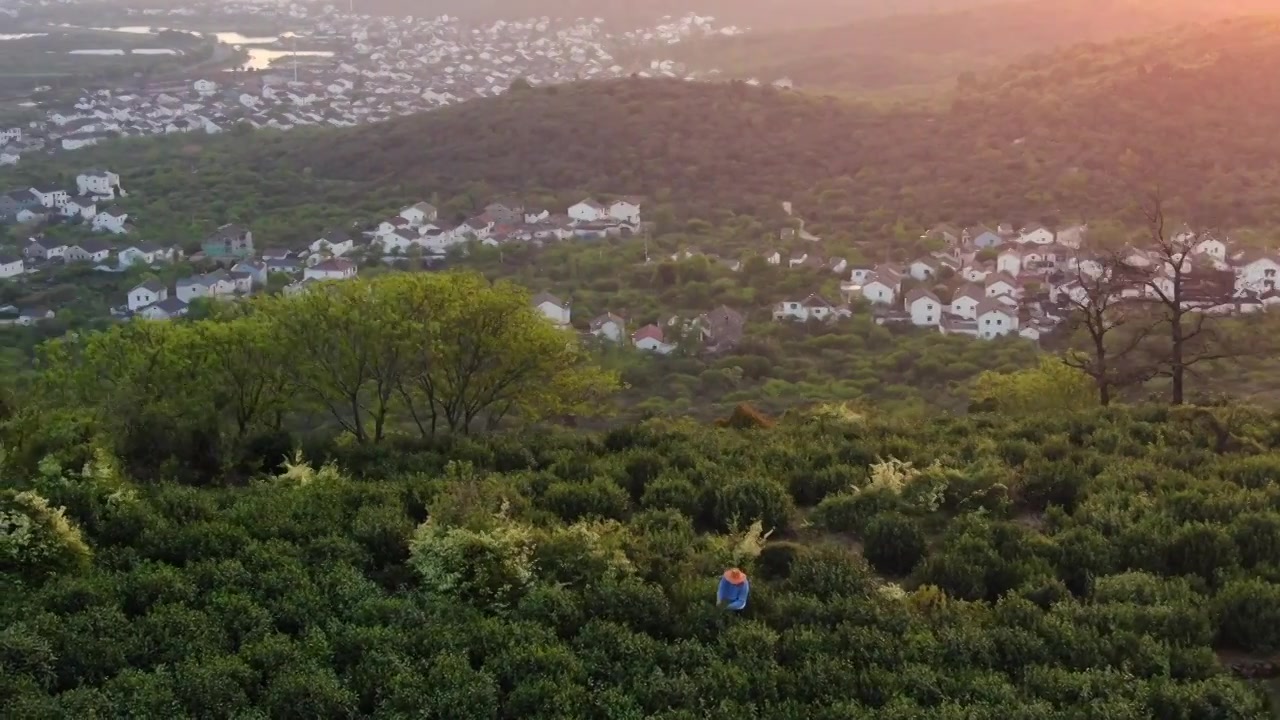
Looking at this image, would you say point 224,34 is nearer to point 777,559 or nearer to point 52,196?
point 52,196

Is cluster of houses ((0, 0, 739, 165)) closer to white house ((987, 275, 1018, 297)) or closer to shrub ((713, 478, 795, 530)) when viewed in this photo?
white house ((987, 275, 1018, 297))

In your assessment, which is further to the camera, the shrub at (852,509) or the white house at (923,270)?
the white house at (923,270)

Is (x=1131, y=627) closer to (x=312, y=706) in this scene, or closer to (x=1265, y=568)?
(x=1265, y=568)

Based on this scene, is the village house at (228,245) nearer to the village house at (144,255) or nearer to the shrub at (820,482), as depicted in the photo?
the village house at (144,255)

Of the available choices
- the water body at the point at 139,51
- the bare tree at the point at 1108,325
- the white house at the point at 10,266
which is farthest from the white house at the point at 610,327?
the water body at the point at 139,51

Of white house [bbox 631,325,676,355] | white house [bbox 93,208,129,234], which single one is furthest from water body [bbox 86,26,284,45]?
white house [bbox 631,325,676,355]

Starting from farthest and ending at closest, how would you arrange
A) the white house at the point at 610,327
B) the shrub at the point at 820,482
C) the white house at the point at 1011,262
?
the white house at the point at 1011,262, the white house at the point at 610,327, the shrub at the point at 820,482
